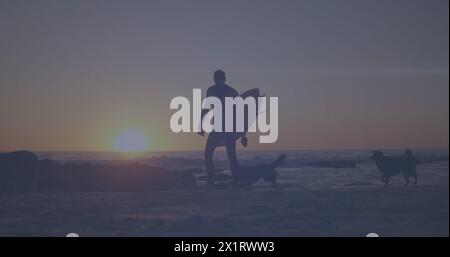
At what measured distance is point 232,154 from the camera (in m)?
6.63

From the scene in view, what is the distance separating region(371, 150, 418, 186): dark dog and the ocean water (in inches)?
2.0

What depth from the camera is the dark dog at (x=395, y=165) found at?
6711 mm

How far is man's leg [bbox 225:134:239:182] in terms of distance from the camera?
21.6 feet

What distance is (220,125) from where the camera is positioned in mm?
6504

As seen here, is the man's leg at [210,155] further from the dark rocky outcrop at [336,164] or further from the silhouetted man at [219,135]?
the dark rocky outcrop at [336,164]

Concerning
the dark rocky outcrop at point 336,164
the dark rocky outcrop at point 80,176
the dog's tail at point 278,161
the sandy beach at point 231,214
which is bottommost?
the sandy beach at point 231,214

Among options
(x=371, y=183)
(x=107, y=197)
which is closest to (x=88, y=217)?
(x=107, y=197)

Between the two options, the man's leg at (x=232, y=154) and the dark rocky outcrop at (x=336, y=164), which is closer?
the man's leg at (x=232, y=154)

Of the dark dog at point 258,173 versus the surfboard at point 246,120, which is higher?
the surfboard at point 246,120

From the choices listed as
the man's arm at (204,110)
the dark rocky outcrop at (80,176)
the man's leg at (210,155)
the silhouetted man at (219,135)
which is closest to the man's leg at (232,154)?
the silhouetted man at (219,135)

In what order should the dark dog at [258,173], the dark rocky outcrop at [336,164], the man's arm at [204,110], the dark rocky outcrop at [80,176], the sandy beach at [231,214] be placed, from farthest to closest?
the dark rocky outcrop at [336,164], the dark dog at [258,173], the dark rocky outcrop at [80,176], the man's arm at [204,110], the sandy beach at [231,214]

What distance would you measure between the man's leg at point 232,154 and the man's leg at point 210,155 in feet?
0.48

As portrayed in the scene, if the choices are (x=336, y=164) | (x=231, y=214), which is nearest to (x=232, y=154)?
(x=231, y=214)
